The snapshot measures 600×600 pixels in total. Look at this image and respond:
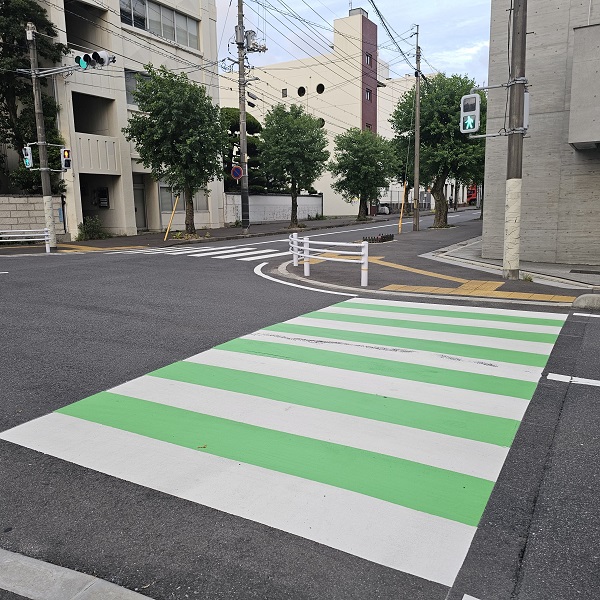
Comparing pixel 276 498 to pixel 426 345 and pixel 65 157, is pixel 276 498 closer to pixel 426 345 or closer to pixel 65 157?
pixel 426 345

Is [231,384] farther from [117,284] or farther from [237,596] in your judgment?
[117,284]

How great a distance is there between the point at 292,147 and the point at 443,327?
2760cm

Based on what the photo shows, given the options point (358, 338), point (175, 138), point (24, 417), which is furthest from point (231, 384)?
point (175, 138)

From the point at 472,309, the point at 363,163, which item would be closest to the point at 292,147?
the point at 363,163

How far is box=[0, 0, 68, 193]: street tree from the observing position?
937 inches

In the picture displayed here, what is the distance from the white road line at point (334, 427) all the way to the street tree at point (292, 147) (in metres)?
30.0

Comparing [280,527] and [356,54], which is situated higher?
[356,54]

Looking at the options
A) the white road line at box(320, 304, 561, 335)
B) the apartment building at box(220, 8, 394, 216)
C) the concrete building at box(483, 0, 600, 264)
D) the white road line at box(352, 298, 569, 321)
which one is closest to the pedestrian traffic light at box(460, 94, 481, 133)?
the concrete building at box(483, 0, 600, 264)

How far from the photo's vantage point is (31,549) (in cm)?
290

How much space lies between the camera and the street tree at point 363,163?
135 feet

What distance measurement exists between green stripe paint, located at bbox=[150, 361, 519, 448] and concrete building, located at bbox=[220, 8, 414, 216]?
52661 mm

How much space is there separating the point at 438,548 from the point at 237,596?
107cm

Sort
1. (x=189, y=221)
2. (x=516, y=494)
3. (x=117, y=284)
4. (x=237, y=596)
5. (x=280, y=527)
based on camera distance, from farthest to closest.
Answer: (x=189, y=221)
(x=117, y=284)
(x=516, y=494)
(x=280, y=527)
(x=237, y=596)

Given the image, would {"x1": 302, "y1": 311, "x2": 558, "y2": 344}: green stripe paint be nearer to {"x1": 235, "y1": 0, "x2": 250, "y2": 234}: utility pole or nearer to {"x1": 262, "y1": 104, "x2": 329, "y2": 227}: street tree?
{"x1": 235, "y1": 0, "x2": 250, "y2": 234}: utility pole
